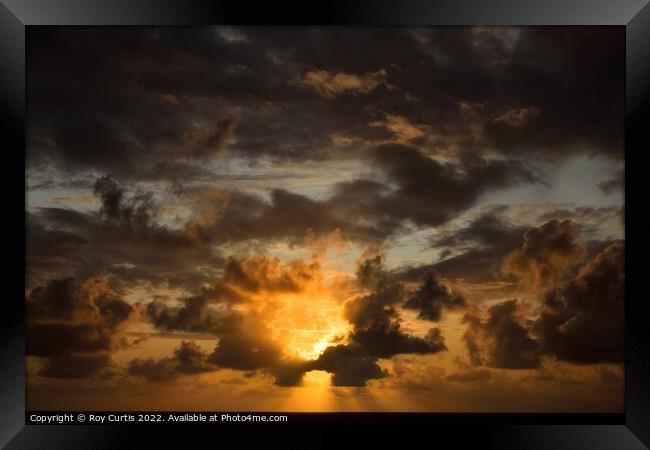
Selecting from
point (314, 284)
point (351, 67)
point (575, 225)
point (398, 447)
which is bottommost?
point (398, 447)

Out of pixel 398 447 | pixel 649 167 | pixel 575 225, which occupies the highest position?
pixel 649 167

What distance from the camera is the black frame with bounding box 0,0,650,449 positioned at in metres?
6.32

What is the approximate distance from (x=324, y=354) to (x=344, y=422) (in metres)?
0.56

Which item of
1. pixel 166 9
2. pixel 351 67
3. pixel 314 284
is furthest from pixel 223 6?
pixel 314 284

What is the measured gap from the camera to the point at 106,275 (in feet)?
21.4

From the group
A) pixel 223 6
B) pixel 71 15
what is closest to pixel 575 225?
pixel 223 6

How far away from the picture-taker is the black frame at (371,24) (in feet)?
20.7

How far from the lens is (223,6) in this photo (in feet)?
20.9

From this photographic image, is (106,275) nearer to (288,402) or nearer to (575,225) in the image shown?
(288,402)

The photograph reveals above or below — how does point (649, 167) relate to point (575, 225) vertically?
above

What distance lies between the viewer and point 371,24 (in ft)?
20.9

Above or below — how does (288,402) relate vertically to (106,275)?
below

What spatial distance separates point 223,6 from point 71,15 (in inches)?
45.6

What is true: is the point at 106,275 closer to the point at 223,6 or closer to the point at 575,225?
the point at 223,6
